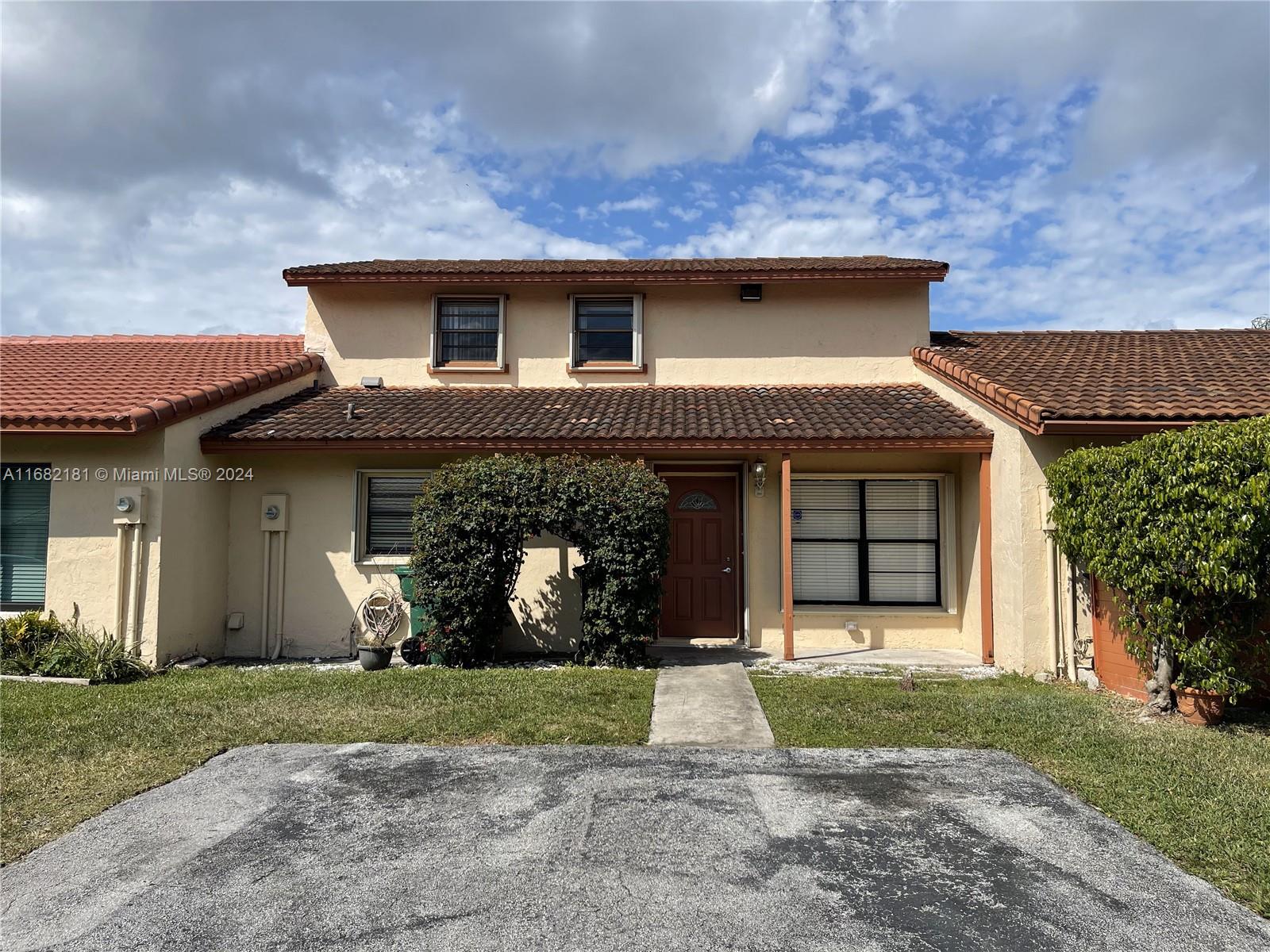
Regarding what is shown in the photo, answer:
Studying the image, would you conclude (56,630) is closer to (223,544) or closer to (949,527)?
(223,544)

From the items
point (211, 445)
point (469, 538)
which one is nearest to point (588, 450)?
point (469, 538)

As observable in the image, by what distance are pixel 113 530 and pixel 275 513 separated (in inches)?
70.6

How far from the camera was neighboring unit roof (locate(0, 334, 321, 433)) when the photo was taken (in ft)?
29.2

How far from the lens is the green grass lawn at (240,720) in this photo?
516cm

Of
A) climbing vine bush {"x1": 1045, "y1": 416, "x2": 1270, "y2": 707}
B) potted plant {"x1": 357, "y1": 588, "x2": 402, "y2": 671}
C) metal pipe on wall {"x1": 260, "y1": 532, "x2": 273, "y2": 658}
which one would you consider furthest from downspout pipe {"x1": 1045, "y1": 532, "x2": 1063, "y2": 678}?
metal pipe on wall {"x1": 260, "y1": 532, "x2": 273, "y2": 658}

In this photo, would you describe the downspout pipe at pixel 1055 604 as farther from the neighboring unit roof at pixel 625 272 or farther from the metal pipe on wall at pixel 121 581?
the metal pipe on wall at pixel 121 581

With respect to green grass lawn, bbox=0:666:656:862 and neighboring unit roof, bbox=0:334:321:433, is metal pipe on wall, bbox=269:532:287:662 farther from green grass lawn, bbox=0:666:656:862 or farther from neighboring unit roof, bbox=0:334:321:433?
neighboring unit roof, bbox=0:334:321:433

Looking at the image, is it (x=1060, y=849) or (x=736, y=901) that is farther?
(x=1060, y=849)

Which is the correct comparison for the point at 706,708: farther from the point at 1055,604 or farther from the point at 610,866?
the point at 1055,604

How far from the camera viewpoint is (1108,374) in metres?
10.4

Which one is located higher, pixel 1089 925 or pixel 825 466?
pixel 825 466

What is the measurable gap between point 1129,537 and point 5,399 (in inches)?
490

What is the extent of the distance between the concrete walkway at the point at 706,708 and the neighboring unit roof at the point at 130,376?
660 centimetres

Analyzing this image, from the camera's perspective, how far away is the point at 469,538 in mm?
8914
